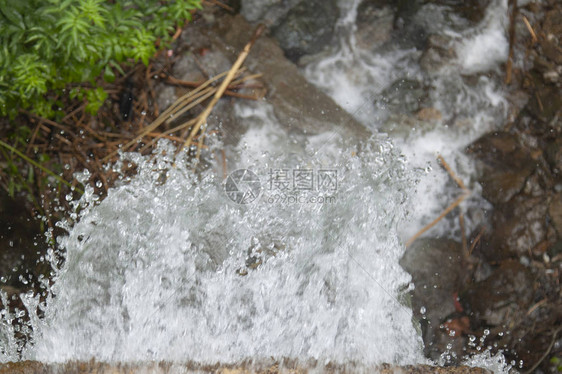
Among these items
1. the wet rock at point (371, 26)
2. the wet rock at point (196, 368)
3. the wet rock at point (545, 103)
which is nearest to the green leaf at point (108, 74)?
the wet rock at point (196, 368)

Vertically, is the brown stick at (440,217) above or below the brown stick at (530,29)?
below

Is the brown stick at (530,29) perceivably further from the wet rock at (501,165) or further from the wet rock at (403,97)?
the wet rock at (403,97)

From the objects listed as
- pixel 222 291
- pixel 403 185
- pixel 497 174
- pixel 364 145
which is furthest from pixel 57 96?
pixel 497 174

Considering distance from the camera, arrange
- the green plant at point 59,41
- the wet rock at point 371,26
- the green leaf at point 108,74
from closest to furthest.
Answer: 1. the green plant at point 59,41
2. the green leaf at point 108,74
3. the wet rock at point 371,26

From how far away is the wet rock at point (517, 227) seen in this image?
130 inches

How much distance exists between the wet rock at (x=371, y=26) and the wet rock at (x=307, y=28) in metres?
0.18

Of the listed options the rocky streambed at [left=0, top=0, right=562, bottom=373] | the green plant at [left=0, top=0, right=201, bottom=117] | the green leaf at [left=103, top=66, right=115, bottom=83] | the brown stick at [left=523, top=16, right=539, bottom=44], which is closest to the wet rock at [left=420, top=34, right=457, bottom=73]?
the rocky streambed at [left=0, top=0, right=562, bottom=373]

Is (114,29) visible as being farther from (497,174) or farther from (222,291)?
(497,174)

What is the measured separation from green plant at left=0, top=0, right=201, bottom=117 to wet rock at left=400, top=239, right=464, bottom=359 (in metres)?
2.12

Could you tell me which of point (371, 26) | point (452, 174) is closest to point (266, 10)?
point (371, 26)

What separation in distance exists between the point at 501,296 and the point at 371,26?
6.78 feet

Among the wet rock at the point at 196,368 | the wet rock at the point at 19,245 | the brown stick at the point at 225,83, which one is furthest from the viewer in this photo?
the brown stick at the point at 225,83

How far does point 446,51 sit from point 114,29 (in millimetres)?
2267

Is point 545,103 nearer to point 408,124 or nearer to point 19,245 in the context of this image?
point 408,124
